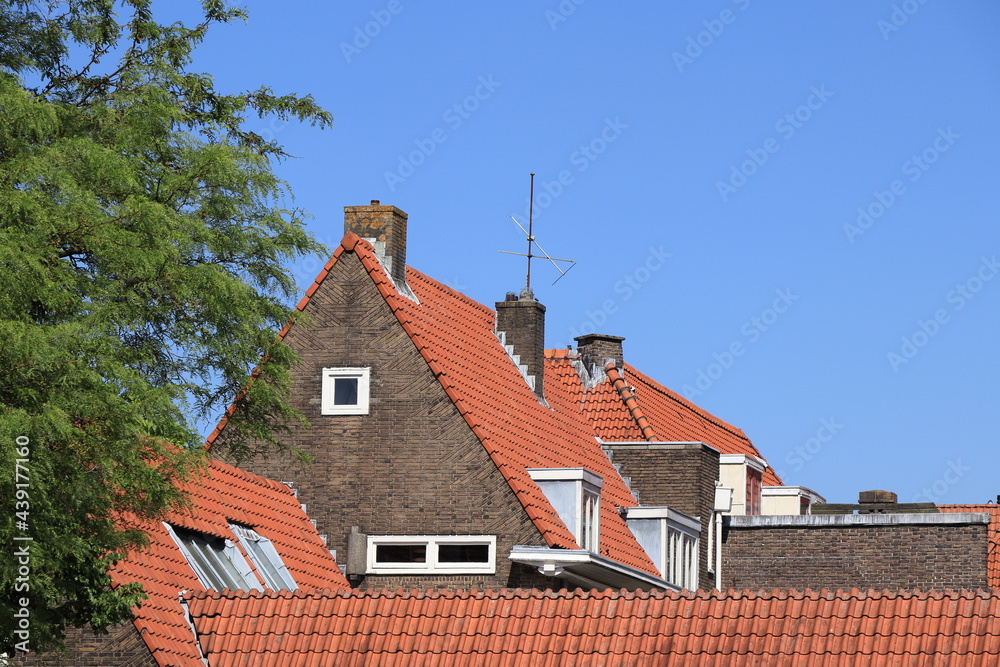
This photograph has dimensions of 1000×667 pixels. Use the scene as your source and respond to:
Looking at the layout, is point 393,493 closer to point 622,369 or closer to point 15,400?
point 622,369

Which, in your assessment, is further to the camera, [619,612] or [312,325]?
[312,325]

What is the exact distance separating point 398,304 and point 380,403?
173cm

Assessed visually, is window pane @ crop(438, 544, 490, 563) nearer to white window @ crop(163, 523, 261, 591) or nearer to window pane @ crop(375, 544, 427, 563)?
window pane @ crop(375, 544, 427, 563)

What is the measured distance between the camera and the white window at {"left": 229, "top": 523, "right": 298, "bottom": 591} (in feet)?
80.0

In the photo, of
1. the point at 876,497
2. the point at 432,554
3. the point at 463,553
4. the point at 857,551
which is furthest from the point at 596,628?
the point at 876,497

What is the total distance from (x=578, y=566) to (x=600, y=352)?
1018 centimetres

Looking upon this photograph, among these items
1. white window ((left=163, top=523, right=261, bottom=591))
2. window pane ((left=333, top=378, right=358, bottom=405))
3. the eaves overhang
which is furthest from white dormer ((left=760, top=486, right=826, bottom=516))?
white window ((left=163, top=523, right=261, bottom=591))

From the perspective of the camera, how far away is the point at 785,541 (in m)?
34.8

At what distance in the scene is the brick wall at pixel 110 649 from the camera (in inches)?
768

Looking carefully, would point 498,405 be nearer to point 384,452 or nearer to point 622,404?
point 384,452

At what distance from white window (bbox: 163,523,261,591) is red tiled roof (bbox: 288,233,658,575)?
5027 mm

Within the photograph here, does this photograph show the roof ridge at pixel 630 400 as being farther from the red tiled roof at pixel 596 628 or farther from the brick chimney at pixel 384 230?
the red tiled roof at pixel 596 628

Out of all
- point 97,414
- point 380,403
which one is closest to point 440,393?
point 380,403

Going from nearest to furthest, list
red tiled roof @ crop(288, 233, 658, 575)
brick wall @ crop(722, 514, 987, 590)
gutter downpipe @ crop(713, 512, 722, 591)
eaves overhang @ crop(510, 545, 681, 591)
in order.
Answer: eaves overhang @ crop(510, 545, 681, 591) → red tiled roof @ crop(288, 233, 658, 575) → brick wall @ crop(722, 514, 987, 590) → gutter downpipe @ crop(713, 512, 722, 591)
